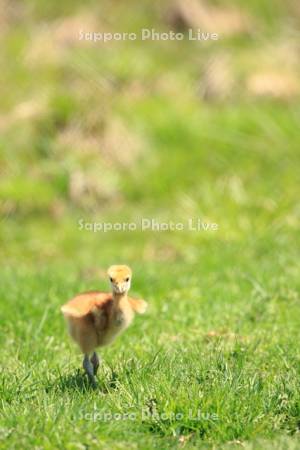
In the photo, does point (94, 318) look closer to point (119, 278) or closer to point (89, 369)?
point (89, 369)

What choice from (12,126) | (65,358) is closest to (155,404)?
(65,358)

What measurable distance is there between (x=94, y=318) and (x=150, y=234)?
764cm

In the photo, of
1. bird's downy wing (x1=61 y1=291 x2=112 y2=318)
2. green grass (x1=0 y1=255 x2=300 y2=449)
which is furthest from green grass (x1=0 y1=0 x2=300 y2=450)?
bird's downy wing (x1=61 y1=291 x2=112 y2=318)

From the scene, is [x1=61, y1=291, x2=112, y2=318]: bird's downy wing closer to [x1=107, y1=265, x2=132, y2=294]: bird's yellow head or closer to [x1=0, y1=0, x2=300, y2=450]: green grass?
[x1=107, y1=265, x2=132, y2=294]: bird's yellow head

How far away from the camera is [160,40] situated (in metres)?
19.9

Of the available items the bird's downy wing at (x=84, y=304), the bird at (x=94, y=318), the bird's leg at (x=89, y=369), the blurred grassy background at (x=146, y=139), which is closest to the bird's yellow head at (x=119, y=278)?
the bird at (x=94, y=318)

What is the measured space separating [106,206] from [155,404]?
9210mm

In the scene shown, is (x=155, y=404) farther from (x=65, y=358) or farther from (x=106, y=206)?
(x=106, y=206)

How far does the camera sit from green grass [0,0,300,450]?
218 inches

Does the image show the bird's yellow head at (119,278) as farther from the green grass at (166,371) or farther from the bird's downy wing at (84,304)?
the green grass at (166,371)

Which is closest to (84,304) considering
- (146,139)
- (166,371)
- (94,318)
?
(94,318)

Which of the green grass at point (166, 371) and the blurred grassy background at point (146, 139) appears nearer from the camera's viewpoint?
the green grass at point (166, 371)

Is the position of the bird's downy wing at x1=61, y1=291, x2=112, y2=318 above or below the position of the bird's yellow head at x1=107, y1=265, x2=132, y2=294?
below

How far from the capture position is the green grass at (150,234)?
5547 mm
